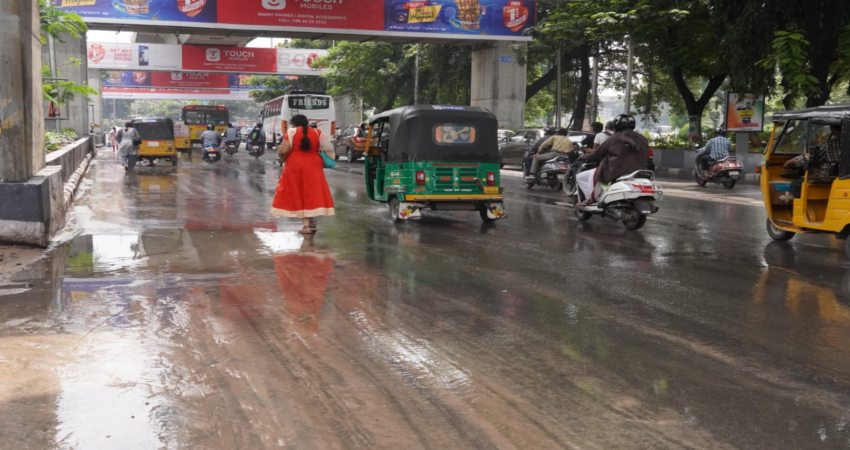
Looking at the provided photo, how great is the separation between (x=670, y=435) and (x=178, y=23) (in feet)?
95.7

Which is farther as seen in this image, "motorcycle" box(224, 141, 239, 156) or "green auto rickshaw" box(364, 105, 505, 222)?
"motorcycle" box(224, 141, 239, 156)

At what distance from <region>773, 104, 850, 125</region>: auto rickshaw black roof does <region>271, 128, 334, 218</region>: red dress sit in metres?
5.73

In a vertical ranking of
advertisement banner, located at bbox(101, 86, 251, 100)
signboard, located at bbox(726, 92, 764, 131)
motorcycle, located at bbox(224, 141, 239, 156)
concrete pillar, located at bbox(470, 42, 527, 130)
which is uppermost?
advertisement banner, located at bbox(101, 86, 251, 100)

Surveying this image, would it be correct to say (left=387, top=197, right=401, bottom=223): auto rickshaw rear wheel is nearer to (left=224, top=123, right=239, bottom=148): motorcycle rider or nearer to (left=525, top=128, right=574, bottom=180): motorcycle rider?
(left=525, top=128, right=574, bottom=180): motorcycle rider

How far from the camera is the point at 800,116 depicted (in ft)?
30.5

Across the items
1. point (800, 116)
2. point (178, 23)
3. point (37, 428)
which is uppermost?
point (178, 23)

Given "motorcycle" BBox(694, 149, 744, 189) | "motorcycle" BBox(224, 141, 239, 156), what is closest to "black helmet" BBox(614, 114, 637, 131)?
"motorcycle" BBox(694, 149, 744, 189)

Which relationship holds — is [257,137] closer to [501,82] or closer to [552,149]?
[501,82]

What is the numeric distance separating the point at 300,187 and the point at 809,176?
20.3ft

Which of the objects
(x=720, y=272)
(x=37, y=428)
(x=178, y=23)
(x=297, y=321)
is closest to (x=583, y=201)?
(x=720, y=272)

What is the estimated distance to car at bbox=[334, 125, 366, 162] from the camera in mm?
32344

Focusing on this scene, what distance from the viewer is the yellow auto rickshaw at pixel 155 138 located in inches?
1121

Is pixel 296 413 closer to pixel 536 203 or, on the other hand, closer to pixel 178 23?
pixel 536 203

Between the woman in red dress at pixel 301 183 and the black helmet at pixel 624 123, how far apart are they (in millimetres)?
4458
